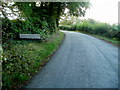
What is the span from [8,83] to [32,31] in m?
6.06

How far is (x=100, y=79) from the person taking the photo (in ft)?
13.5

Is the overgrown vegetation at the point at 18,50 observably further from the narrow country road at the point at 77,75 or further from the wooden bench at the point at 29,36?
the narrow country road at the point at 77,75

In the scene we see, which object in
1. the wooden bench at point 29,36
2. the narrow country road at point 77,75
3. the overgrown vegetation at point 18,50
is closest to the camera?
the narrow country road at point 77,75

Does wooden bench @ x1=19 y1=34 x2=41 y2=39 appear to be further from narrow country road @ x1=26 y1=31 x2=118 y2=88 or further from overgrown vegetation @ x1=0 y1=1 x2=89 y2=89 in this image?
narrow country road @ x1=26 y1=31 x2=118 y2=88

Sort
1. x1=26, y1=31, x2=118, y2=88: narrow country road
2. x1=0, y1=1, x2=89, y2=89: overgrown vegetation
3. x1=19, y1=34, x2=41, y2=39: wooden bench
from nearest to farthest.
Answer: x1=26, y1=31, x2=118, y2=88: narrow country road < x1=0, y1=1, x2=89, y2=89: overgrown vegetation < x1=19, y1=34, x2=41, y2=39: wooden bench

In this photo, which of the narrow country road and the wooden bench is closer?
the narrow country road

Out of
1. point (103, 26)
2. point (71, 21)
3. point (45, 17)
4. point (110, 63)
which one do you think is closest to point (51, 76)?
A: point (110, 63)

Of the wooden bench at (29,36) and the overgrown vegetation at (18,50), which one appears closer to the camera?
the overgrown vegetation at (18,50)

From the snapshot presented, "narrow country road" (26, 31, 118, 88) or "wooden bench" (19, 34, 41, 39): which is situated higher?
"wooden bench" (19, 34, 41, 39)

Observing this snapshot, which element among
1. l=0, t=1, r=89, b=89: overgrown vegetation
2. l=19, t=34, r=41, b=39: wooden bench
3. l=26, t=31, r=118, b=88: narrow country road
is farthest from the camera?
l=19, t=34, r=41, b=39: wooden bench

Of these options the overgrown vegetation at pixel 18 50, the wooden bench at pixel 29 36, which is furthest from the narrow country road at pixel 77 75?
the wooden bench at pixel 29 36

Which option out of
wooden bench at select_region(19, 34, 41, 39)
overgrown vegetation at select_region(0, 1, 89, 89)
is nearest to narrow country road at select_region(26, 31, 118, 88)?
overgrown vegetation at select_region(0, 1, 89, 89)

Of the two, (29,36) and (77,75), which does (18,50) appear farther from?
(77,75)

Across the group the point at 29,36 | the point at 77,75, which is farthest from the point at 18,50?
the point at 77,75
